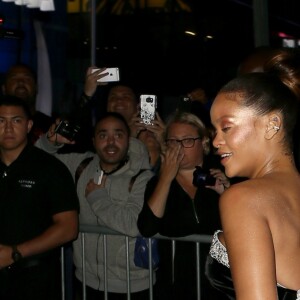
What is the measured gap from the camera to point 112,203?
4.70 meters

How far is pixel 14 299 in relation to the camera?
457 cm

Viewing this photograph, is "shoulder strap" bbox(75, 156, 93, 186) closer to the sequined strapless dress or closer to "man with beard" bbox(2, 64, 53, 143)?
"man with beard" bbox(2, 64, 53, 143)

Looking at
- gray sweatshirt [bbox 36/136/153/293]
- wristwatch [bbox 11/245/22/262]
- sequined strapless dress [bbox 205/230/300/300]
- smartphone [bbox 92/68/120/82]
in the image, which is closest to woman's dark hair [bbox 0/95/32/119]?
gray sweatshirt [bbox 36/136/153/293]

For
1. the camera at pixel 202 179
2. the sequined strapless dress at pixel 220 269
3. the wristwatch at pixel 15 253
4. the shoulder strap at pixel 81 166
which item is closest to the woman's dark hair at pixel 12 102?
the shoulder strap at pixel 81 166

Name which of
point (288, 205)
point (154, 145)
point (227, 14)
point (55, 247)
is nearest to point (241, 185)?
point (288, 205)

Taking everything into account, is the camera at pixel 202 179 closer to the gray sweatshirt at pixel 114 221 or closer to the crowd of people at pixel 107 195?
the crowd of people at pixel 107 195

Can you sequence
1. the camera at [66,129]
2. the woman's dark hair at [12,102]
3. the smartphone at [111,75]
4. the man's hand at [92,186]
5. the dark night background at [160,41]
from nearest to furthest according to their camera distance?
1. the man's hand at [92,186]
2. the woman's dark hair at [12,102]
3. the camera at [66,129]
4. the smartphone at [111,75]
5. the dark night background at [160,41]

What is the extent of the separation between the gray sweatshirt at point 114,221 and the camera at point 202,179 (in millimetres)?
480

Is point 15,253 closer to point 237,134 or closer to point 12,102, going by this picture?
point 12,102

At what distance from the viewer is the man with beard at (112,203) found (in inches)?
184

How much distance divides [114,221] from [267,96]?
8.05 feet

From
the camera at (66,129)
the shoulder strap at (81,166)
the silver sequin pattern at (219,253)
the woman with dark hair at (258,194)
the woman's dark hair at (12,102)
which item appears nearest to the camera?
the woman with dark hair at (258,194)

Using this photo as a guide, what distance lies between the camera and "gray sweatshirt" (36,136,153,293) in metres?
4.62

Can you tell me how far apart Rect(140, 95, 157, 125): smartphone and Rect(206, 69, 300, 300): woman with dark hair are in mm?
2800
